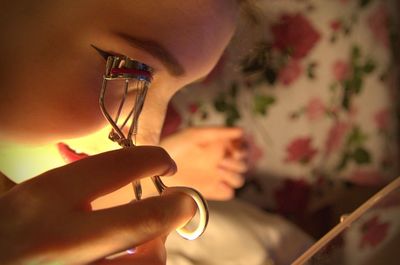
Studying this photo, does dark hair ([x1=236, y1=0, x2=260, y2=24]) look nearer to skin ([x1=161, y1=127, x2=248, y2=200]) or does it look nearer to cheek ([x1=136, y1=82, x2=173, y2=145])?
cheek ([x1=136, y1=82, x2=173, y2=145])

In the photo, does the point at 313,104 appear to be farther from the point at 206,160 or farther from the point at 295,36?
the point at 206,160

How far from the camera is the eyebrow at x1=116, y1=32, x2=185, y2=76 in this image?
413mm

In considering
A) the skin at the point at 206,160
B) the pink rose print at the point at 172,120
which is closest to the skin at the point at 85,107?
the skin at the point at 206,160

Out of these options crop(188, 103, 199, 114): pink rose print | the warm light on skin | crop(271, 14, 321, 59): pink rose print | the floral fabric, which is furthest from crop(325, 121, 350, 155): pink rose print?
the warm light on skin

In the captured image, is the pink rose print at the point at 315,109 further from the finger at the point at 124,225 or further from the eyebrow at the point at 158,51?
the finger at the point at 124,225

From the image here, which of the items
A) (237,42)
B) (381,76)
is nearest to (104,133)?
(237,42)

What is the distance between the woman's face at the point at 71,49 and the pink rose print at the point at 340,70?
0.90 m

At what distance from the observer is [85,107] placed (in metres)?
0.42

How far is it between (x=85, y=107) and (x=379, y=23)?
A: 1.06 meters

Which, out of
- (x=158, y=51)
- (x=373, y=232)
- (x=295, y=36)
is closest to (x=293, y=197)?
(x=295, y=36)

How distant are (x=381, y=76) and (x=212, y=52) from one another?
0.92m

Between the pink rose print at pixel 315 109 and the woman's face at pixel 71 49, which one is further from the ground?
the woman's face at pixel 71 49

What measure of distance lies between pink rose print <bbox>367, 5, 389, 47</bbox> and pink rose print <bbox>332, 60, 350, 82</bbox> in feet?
0.37

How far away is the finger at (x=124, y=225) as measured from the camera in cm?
29
